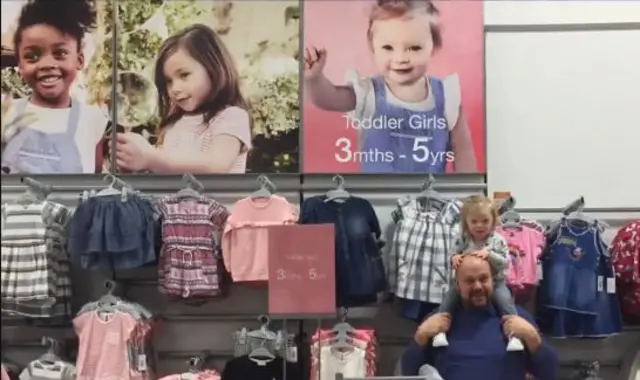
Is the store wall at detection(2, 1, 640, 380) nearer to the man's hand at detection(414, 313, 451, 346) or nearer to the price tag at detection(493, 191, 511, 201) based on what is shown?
the price tag at detection(493, 191, 511, 201)

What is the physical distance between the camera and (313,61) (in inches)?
177

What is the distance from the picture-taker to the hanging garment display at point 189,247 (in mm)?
4176

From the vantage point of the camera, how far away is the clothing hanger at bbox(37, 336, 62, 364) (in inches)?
167

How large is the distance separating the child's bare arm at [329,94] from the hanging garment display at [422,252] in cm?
62

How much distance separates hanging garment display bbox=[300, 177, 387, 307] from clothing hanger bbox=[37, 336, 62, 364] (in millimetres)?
1415

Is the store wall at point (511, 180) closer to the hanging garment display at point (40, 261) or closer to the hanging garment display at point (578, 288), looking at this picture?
the hanging garment display at point (40, 261)

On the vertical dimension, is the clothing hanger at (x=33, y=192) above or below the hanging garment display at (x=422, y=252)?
above

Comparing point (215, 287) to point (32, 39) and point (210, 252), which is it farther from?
point (32, 39)

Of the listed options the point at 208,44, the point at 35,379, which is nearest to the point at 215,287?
the point at 35,379

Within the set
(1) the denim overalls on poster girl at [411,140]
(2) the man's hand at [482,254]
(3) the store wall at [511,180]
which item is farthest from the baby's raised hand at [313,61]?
(2) the man's hand at [482,254]

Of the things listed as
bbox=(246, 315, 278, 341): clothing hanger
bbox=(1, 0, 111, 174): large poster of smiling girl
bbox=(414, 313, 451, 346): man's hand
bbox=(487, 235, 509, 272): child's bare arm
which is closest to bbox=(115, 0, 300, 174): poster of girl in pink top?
bbox=(1, 0, 111, 174): large poster of smiling girl

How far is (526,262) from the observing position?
4.14 metres

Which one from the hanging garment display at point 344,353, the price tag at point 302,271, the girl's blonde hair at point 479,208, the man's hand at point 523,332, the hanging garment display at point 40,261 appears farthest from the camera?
the hanging garment display at point 344,353

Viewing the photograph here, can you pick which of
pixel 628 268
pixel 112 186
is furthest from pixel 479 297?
pixel 112 186
